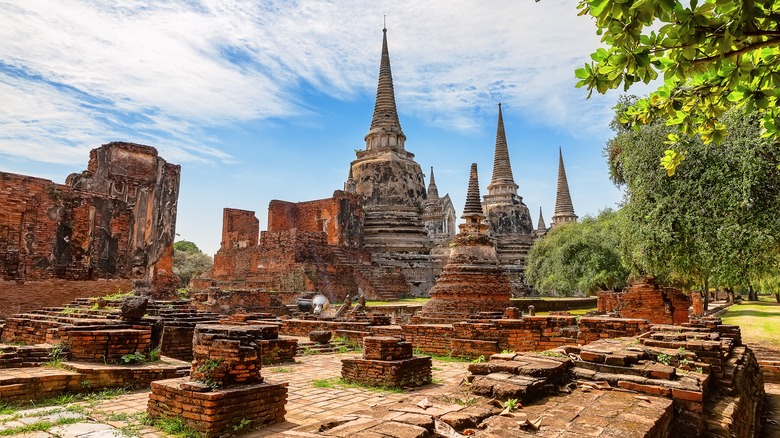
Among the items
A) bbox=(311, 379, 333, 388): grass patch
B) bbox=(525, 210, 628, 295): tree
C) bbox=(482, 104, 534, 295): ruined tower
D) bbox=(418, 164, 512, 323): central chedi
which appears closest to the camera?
bbox=(311, 379, 333, 388): grass patch

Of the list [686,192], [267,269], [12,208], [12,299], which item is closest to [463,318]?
[686,192]

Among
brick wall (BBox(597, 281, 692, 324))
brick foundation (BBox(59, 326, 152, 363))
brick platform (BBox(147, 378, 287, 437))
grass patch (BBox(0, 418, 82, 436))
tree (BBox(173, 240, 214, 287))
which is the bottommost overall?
grass patch (BBox(0, 418, 82, 436))

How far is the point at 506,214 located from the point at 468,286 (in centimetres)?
2370

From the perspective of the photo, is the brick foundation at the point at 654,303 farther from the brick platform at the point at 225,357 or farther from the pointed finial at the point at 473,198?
the brick platform at the point at 225,357

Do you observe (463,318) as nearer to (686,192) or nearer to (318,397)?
(686,192)

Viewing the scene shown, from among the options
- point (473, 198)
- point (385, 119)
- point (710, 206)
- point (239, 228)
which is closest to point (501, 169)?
point (385, 119)

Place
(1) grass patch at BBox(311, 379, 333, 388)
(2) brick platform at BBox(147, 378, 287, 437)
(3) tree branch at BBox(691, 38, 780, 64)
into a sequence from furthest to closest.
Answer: (1) grass patch at BBox(311, 379, 333, 388), (2) brick platform at BBox(147, 378, 287, 437), (3) tree branch at BBox(691, 38, 780, 64)

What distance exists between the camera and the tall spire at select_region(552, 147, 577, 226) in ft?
134

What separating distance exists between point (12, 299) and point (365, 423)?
13.3 m

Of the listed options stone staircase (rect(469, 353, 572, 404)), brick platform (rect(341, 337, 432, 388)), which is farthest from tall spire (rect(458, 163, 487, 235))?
stone staircase (rect(469, 353, 572, 404))

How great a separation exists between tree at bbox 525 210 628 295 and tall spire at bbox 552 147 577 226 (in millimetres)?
12066

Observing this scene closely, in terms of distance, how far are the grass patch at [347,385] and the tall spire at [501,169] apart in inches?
1254

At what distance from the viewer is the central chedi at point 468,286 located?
13.5 m

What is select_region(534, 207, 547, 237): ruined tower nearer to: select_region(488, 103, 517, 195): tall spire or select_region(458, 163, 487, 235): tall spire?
select_region(488, 103, 517, 195): tall spire
